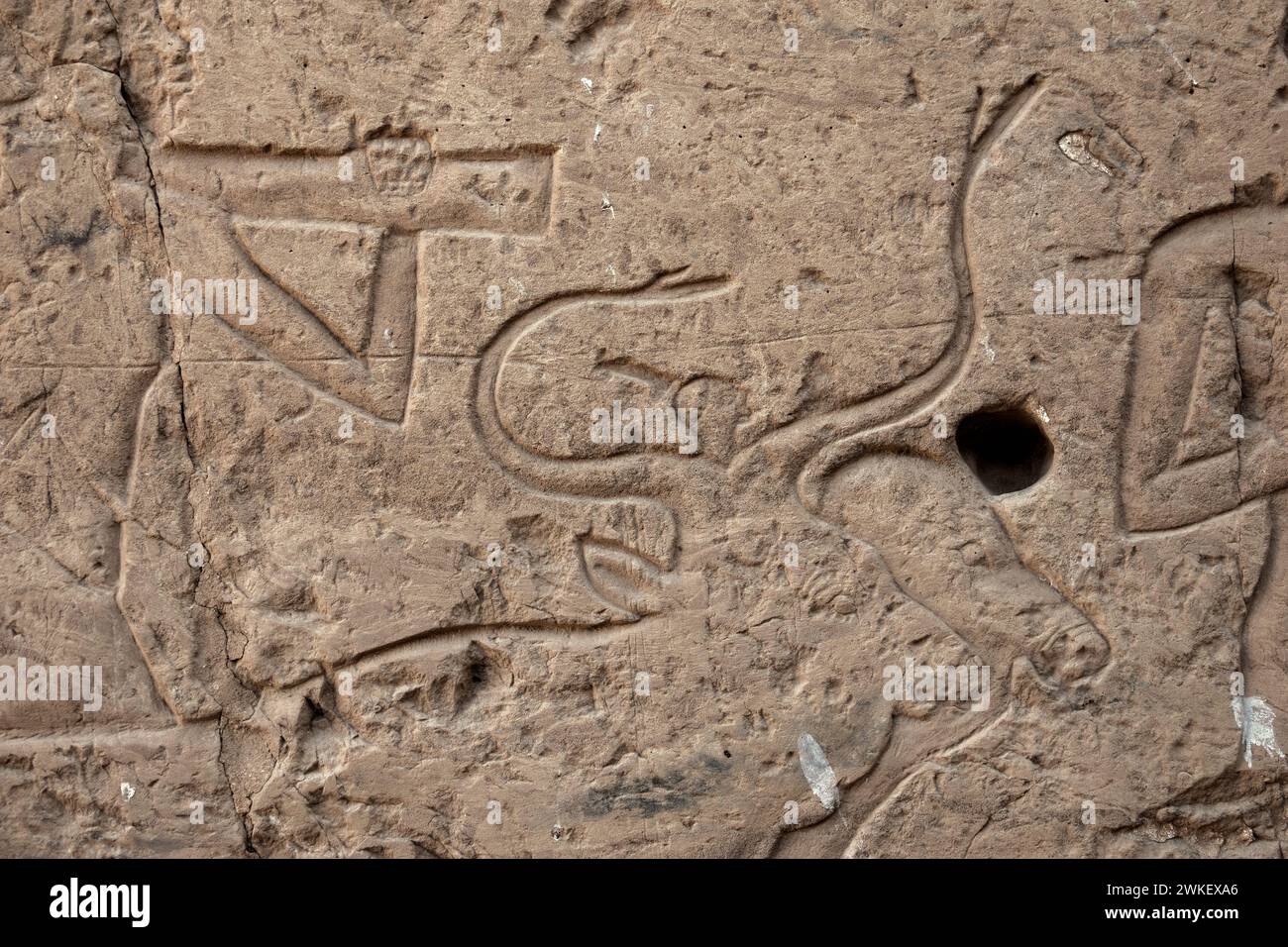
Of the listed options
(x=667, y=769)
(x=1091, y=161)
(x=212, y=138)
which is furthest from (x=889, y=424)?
(x=212, y=138)

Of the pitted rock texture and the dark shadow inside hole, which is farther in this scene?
the dark shadow inside hole

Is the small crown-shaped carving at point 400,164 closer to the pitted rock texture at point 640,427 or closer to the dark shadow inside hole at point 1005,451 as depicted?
the pitted rock texture at point 640,427

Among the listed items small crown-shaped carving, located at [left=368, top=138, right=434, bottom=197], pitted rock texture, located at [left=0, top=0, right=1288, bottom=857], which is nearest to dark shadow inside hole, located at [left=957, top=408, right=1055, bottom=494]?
pitted rock texture, located at [left=0, top=0, right=1288, bottom=857]

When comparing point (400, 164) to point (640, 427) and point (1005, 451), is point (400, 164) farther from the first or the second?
point (1005, 451)

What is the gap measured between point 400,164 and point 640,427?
0.98 m

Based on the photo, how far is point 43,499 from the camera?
3029 millimetres

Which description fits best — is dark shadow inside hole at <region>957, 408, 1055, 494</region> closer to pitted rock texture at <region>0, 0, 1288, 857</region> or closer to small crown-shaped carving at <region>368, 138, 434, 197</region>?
pitted rock texture at <region>0, 0, 1288, 857</region>

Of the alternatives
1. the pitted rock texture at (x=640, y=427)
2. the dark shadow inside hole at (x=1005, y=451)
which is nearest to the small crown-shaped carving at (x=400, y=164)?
the pitted rock texture at (x=640, y=427)

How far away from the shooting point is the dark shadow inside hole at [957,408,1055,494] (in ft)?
10.0

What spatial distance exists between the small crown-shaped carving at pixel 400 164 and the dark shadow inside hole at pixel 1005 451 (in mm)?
1634

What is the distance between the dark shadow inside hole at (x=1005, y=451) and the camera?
10.0ft

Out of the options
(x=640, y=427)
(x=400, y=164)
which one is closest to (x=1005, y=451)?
(x=640, y=427)

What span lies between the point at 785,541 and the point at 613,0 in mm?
1568

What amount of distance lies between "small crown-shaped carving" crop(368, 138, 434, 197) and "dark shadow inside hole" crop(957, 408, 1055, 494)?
163cm
